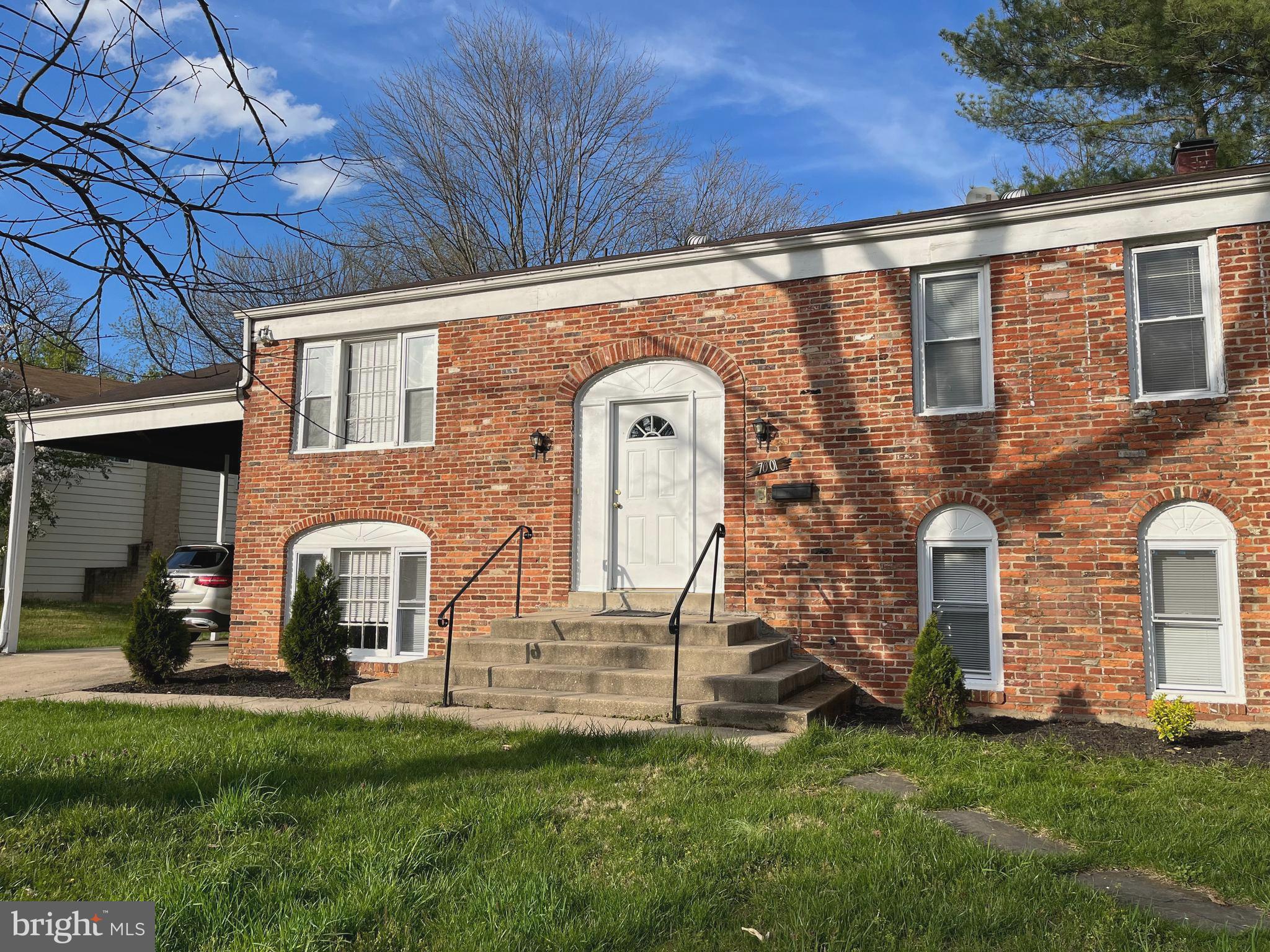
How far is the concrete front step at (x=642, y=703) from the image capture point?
7113mm

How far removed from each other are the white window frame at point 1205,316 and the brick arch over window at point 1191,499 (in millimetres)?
791

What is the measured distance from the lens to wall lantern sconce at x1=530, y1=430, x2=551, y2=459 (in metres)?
10.2

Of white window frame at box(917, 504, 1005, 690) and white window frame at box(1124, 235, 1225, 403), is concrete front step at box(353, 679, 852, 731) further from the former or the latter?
white window frame at box(1124, 235, 1225, 403)

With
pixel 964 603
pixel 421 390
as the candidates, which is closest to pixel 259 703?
pixel 421 390

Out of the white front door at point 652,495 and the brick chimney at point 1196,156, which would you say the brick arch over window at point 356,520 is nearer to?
the white front door at point 652,495

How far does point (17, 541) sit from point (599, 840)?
12977 millimetres

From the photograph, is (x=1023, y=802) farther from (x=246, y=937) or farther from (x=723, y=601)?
(x=723, y=601)

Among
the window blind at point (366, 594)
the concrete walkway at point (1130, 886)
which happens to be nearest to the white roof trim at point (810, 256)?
the window blind at point (366, 594)

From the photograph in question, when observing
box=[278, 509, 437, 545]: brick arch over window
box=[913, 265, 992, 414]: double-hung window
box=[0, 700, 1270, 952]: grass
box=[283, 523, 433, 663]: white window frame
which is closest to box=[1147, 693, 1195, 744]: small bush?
box=[0, 700, 1270, 952]: grass

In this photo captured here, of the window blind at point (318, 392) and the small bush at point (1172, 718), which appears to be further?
the window blind at point (318, 392)

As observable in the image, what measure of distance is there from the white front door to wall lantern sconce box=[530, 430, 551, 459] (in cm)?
77

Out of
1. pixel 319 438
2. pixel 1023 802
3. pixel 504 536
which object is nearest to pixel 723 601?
pixel 504 536

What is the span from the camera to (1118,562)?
7.93m

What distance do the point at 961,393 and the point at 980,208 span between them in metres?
1.78
